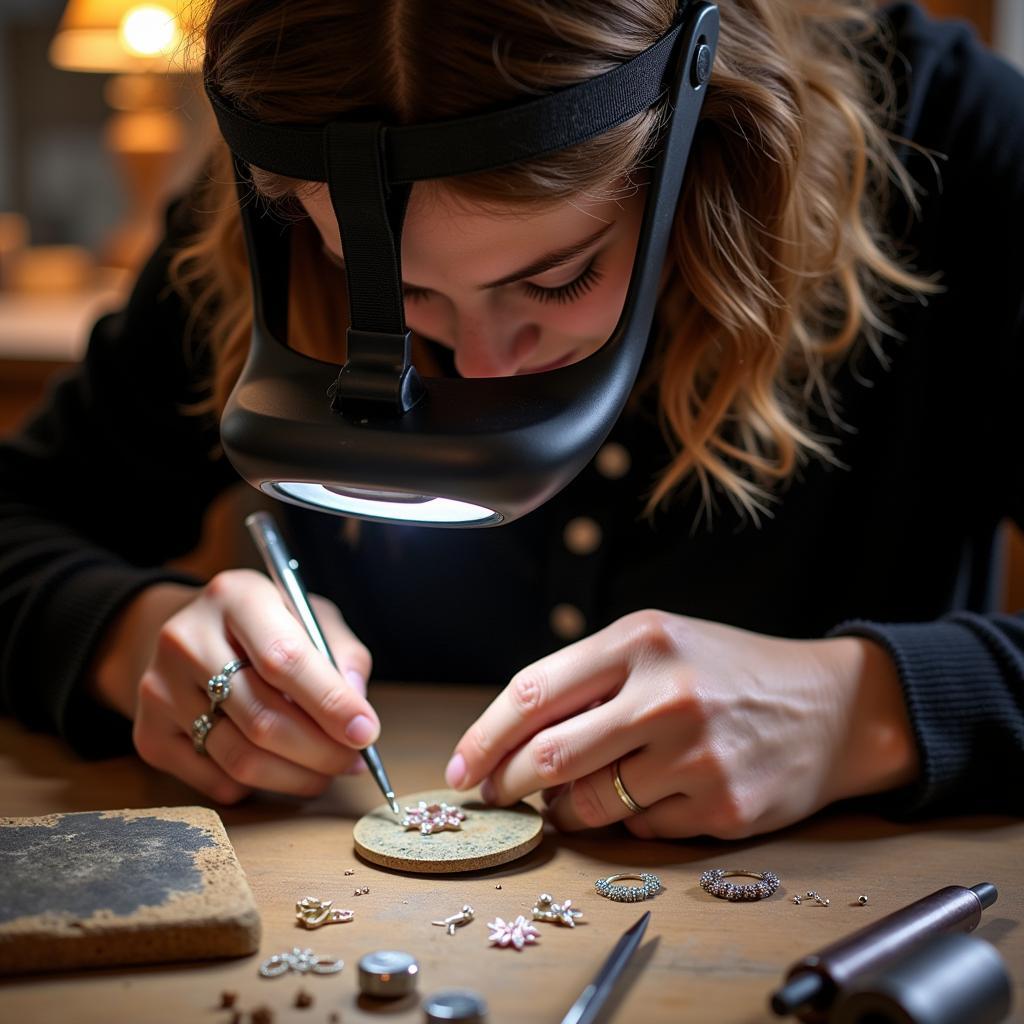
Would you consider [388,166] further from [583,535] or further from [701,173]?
[583,535]

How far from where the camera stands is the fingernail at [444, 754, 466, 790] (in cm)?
101

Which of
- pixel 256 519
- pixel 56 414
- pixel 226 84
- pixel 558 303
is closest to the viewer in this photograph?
pixel 226 84

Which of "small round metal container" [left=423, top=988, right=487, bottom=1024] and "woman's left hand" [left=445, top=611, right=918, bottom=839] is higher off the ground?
"woman's left hand" [left=445, top=611, right=918, bottom=839]

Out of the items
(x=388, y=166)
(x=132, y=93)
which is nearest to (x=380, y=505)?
(x=388, y=166)

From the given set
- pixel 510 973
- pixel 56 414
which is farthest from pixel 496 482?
pixel 56 414

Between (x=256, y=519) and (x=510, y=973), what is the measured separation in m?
0.52

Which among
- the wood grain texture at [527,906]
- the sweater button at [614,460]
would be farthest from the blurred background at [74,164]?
the wood grain texture at [527,906]

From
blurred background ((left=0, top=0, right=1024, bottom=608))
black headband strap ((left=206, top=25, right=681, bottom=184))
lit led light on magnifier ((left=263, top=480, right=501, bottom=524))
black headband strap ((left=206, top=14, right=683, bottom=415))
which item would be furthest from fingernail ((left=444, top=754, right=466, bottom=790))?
blurred background ((left=0, top=0, right=1024, bottom=608))

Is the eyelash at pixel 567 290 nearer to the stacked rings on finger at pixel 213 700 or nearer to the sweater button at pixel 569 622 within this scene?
the stacked rings on finger at pixel 213 700

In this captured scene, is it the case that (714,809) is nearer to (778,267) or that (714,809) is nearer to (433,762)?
(433,762)

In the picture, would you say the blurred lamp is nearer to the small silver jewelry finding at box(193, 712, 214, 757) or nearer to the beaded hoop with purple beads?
the small silver jewelry finding at box(193, 712, 214, 757)

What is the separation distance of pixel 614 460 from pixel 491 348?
370mm

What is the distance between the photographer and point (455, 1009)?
2.34 ft

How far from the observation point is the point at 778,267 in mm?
1123
